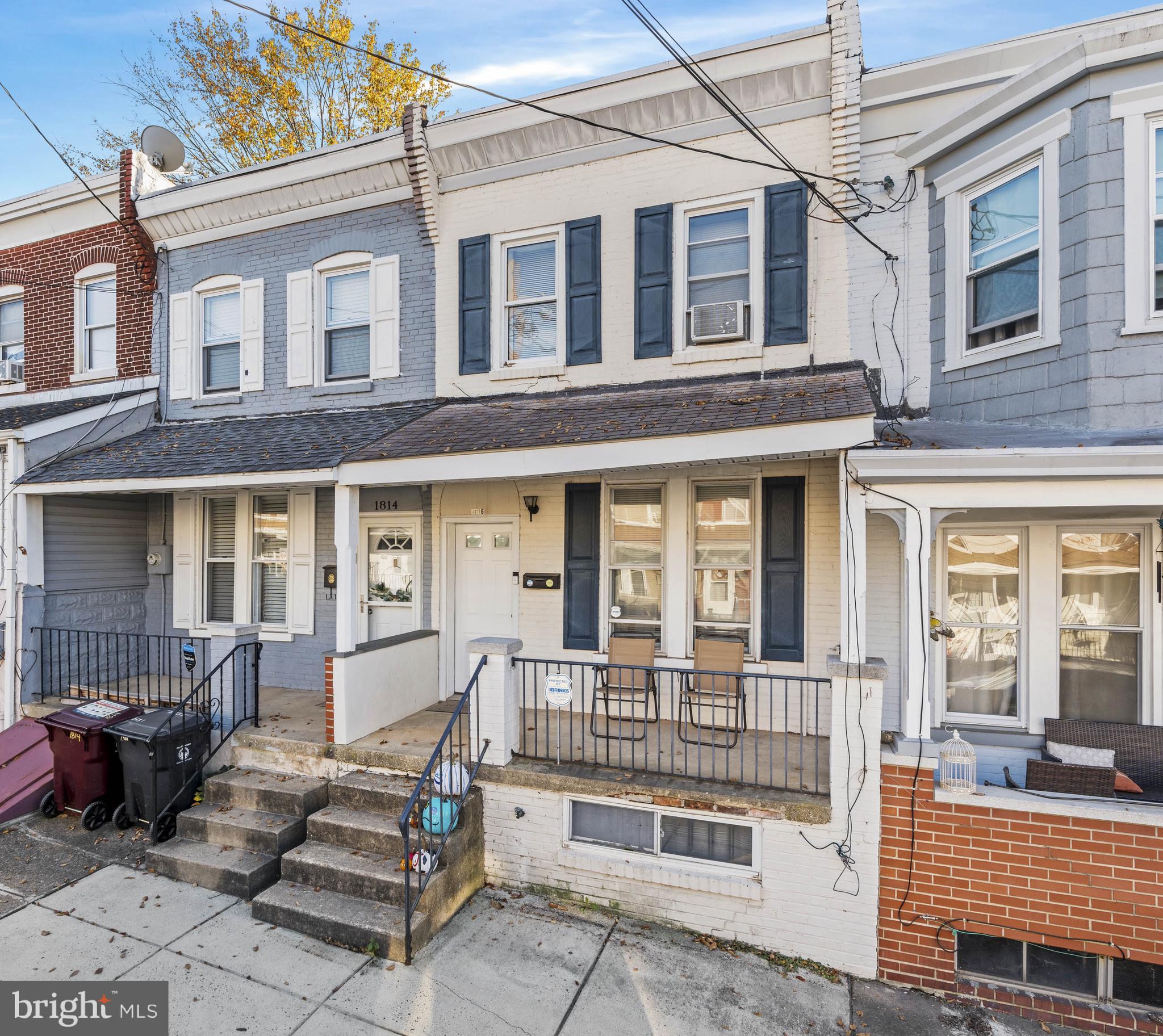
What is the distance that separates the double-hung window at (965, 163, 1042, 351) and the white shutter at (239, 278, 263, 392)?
26.3 feet

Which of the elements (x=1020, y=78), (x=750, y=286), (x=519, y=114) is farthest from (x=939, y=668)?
(x=519, y=114)

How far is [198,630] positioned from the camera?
8367 millimetres

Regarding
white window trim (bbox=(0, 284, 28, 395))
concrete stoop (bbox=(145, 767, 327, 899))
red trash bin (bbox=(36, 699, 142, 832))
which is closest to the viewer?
concrete stoop (bbox=(145, 767, 327, 899))

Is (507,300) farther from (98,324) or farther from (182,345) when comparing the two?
(98,324)

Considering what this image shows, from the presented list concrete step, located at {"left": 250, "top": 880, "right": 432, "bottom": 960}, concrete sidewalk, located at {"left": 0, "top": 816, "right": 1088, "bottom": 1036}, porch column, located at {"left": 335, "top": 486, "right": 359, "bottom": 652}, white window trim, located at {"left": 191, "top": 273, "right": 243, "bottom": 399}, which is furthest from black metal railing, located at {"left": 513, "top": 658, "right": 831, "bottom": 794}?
white window trim, located at {"left": 191, "top": 273, "right": 243, "bottom": 399}

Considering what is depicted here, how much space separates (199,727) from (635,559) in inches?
174

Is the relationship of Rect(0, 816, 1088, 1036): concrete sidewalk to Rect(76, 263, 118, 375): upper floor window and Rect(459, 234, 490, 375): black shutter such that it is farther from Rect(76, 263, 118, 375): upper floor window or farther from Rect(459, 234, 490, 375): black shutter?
Rect(76, 263, 118, 375): upper floor window

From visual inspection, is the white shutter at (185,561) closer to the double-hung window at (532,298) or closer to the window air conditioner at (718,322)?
the double-hung window at (532,298)

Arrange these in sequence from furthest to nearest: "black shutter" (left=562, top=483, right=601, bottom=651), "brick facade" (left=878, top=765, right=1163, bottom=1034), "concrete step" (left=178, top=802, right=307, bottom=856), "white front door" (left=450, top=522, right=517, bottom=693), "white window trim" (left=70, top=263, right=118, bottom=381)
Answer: "white window trim" (left=70, top=263, right=118, bottom=381)
"white front door" (left=450, top=522, right=517, bottom=693)
"black shutter" (left=562, top=483, right=601, bottom=651)
"concrete step" (left=178, top=802, right=307, bottom=856)
"brick facade" (left=878, top=765, right=1163, bottom=1034)

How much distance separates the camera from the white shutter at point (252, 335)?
818 centimetres

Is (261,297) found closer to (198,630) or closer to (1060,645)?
(198,630)

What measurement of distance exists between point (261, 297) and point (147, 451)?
240 centimetres

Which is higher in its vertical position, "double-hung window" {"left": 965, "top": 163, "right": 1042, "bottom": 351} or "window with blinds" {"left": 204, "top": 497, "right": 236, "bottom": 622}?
"double-hung window" {"left": 965, "top": 163, "right": 1042, "bottom": 351}

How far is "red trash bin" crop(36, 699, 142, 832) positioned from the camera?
5.62 meters
